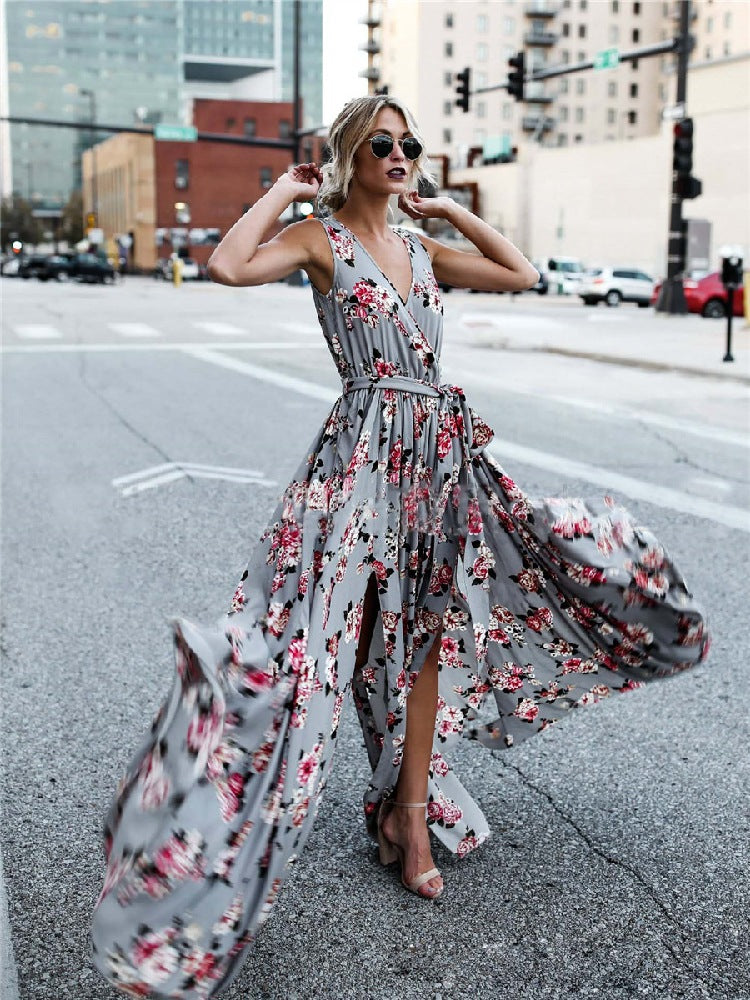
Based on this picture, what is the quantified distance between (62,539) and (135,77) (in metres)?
198

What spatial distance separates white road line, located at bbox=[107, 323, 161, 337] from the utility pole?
11.1 m

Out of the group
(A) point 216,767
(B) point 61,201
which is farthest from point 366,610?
(B) point 61,201

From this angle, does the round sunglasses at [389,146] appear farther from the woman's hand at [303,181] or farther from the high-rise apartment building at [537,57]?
the high-rise apartment building at [537,57]

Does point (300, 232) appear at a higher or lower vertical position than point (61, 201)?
lower

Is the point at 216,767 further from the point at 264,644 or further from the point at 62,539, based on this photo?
the point at 62,539

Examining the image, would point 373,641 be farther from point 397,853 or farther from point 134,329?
point 134,329

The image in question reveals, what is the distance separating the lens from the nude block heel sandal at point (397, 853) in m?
2.88

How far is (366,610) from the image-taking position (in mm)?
2855

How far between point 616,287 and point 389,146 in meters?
41.2

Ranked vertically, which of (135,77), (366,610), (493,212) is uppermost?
(135,77)

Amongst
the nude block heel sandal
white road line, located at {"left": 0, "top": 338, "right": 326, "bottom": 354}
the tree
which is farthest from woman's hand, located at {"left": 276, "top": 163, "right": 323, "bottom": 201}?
the tree

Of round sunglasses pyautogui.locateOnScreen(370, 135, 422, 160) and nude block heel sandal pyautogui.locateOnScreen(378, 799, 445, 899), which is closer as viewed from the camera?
round sunglasses pyautogui.locateOnScreen(370, 135, 422, 160)

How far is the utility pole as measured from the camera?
2616 centimetres

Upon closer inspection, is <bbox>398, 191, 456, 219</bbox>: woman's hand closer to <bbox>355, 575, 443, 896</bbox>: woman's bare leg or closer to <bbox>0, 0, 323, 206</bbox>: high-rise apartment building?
<bbox>355, 575, 443, 896</bbox>: woman's bare leg
